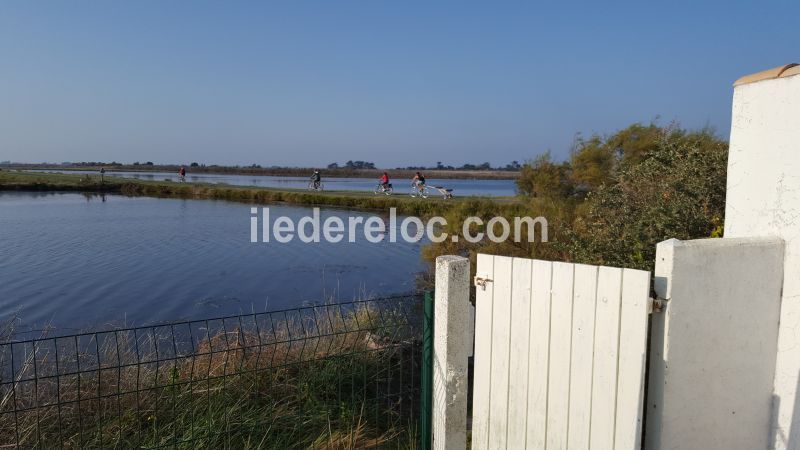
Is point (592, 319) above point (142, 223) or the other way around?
above

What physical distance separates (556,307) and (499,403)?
2.76 ft

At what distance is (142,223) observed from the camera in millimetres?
31750

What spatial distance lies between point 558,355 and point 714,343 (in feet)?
2.77

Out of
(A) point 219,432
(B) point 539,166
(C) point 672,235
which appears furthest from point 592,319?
(B) point 539,166

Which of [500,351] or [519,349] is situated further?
[500,351]

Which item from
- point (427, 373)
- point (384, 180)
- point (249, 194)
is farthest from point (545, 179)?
point (249, 194)

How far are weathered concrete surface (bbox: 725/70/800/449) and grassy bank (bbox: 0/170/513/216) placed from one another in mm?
21906

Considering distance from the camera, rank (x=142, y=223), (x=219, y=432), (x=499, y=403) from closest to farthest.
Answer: (x=499, y=403) → (x=219, y=432) → (x=142, y=223)

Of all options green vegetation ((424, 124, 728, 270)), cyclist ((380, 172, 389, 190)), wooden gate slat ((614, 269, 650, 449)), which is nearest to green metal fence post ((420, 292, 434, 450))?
wooden gate slat ((614, 269, 650, 449))

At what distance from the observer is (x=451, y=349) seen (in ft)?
12.9

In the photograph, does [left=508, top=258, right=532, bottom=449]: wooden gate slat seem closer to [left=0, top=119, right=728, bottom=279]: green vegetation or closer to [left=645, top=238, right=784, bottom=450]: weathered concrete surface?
[left=645, top=238, right=784, bottom=450]: weathered concrete surface

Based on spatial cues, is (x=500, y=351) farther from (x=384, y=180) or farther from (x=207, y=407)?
(x=384, y=180)

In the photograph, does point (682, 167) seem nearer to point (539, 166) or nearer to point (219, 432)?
point (219, 432)

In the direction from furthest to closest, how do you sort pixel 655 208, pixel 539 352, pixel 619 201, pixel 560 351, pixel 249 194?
pixel 249 194, pixel 619 201, pixel 655 208, pixel 539 352, pixel 560 351
